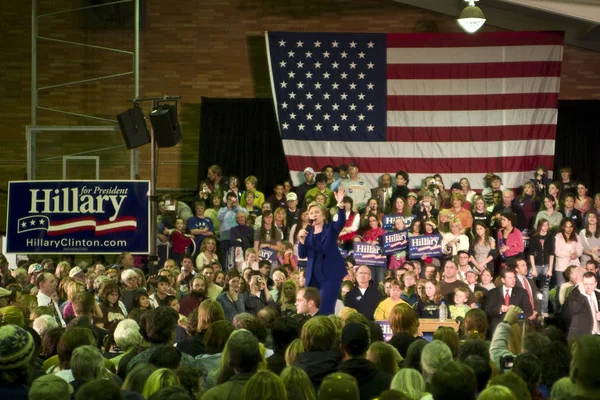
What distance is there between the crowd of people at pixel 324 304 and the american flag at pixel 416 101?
52.8 inches

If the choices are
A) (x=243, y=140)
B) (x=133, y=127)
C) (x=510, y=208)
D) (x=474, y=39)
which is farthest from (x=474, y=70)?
(x=133, y=127)

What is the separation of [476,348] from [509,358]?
48cm

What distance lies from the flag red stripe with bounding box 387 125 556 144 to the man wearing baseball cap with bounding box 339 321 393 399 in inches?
540

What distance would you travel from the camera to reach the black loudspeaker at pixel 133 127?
14.8 m

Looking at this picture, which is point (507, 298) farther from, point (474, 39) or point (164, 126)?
point (474, 39)

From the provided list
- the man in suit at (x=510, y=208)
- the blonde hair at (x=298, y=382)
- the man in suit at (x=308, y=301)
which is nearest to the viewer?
the blonde hair at (x=298, y=382)

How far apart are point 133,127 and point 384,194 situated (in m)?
4.27

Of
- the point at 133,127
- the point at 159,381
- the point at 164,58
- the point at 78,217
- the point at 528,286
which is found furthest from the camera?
the point at 164,58

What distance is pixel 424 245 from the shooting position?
14.6m

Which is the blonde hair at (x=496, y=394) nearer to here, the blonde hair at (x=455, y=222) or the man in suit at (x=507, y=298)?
the man in suit at (x=507, y=298)

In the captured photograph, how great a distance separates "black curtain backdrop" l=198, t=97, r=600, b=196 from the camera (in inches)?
777

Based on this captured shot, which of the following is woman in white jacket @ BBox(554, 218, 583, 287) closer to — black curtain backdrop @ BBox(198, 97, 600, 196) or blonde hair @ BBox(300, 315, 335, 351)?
black curtain backdrop @ BBox(198, 97, 600, 196)

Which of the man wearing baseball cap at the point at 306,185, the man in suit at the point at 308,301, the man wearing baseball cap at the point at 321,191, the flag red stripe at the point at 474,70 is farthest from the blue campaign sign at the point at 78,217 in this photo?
the flag red stripe at the point at 474,70

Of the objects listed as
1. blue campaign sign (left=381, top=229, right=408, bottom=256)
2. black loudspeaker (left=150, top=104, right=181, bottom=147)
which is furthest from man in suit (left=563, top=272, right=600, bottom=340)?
black loudspeaker (left=150, top=104, right=181, bottom=147)
